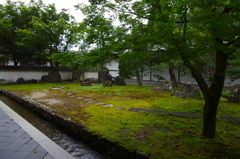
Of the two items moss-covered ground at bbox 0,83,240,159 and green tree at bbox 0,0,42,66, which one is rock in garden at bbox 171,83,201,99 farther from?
green tree at bbox 0,0,42,66

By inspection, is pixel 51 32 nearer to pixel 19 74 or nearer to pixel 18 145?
pixel 19 74

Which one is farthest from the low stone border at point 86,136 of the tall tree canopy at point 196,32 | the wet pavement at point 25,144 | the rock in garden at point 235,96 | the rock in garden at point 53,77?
the rock in garden at point 53,77

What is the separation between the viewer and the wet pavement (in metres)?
2.98

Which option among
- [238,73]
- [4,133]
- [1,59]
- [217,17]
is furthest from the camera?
[1,59]

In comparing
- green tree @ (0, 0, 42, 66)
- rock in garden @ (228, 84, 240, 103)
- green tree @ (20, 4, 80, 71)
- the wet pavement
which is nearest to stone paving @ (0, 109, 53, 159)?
the wet pavement

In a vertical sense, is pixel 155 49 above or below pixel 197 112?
above

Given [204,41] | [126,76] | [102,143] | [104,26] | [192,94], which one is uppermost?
[104,26]

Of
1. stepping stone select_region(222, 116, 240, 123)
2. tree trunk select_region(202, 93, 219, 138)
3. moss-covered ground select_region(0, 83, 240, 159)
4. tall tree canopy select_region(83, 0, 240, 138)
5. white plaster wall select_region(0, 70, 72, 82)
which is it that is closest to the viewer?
tall tree canopy select_region(83, 0, 240, 138)

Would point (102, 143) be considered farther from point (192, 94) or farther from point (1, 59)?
A: point (1, 59)

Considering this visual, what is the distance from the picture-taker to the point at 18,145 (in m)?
3.35

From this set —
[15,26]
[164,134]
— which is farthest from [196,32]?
[15,26]

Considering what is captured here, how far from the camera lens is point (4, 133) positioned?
396cm

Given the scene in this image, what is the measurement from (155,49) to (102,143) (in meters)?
2.33

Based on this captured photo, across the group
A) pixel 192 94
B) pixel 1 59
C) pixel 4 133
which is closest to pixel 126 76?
pixel 4 133
